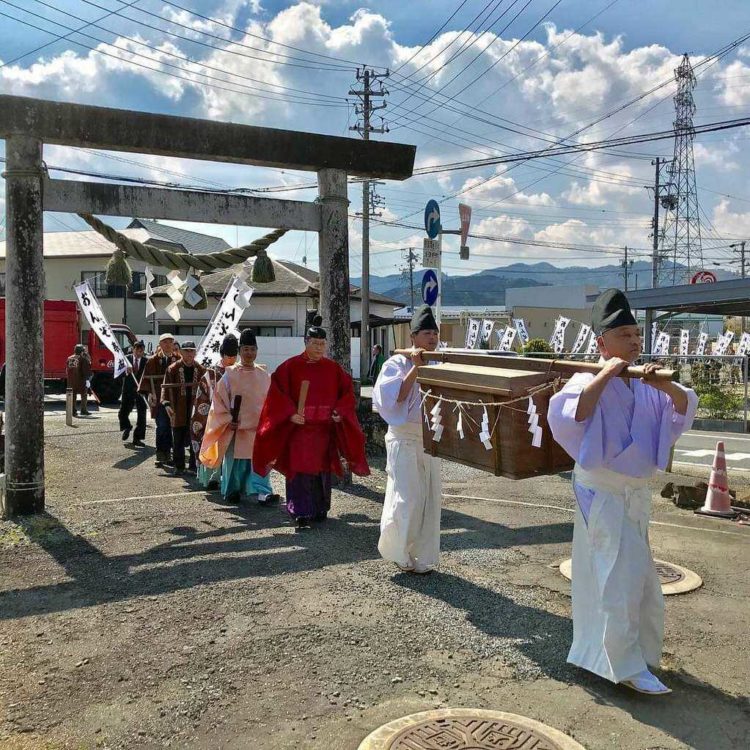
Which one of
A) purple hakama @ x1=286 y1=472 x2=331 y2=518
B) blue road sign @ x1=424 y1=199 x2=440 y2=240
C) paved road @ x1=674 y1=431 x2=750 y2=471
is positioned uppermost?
blue road sign @ x1=424 y1=199 x2=440 y2=240

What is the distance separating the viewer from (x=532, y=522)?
6734mm

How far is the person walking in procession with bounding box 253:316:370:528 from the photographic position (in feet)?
20.7

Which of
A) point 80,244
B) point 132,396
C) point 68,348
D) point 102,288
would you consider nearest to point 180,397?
point 132,396

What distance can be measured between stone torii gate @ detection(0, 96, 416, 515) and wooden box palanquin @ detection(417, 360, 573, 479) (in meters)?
4.09

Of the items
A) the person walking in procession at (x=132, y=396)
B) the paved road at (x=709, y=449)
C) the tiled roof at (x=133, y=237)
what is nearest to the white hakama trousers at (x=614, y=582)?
the paved road at (x=709, y=449)

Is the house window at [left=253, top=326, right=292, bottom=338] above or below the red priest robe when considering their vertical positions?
above

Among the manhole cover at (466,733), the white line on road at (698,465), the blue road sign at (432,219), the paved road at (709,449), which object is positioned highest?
the blue road sign at (432,219)

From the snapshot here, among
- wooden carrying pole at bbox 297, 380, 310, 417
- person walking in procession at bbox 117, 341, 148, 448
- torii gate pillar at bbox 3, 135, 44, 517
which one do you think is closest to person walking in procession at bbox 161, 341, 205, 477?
torii gate pillar at bbox 3, 135, 44, 517

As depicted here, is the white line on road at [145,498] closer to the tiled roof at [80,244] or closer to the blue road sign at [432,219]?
the blue road sign at [432,219]

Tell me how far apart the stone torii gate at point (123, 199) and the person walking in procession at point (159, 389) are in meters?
3.17

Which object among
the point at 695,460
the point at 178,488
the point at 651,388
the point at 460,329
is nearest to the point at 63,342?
the point at 178,488

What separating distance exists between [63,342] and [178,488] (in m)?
15.2

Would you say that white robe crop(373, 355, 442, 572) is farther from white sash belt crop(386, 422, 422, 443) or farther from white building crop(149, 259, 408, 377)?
white building crop(149, 259, 408, 377)

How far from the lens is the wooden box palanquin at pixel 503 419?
12.4ft
